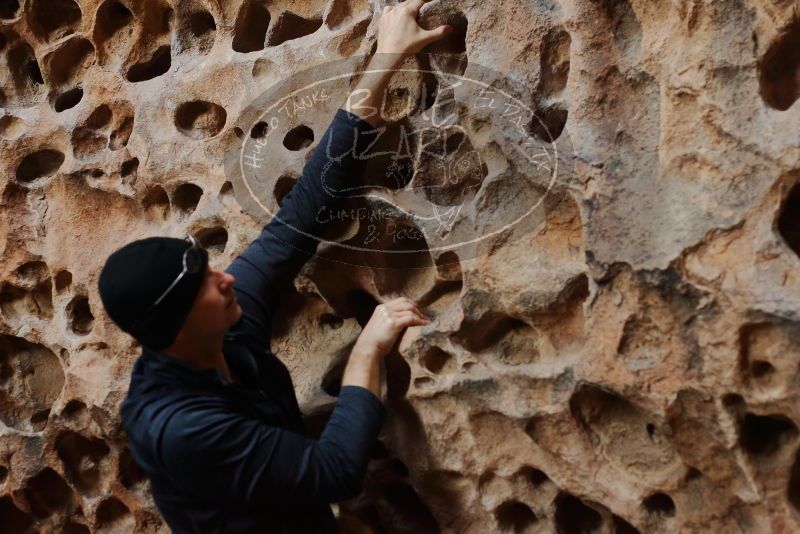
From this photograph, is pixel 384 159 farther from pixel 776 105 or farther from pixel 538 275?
pixel 776 105

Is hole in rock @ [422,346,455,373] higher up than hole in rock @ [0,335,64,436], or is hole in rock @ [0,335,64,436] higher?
hole in rock @ [422,346,455,373]

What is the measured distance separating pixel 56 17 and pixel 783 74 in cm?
162

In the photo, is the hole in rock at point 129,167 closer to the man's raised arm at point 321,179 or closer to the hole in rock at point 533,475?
the man's raised arm at point 321,179

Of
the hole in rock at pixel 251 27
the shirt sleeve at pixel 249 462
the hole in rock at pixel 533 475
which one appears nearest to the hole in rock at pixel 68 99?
the hole in rock at pixel 251 27

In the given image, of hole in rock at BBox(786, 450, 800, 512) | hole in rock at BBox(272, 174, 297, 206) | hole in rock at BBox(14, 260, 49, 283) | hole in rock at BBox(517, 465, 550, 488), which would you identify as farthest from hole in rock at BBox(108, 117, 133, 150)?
hole in rock at BBox(786, 450, 800, 512)

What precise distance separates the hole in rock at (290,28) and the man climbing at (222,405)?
337 mm

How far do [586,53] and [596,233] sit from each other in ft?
0.99

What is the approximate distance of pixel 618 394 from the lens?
4.35 ft

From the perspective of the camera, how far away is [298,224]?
1.56 m

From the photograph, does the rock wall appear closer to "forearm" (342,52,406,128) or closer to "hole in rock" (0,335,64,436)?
"hole in rock" (0,335,64,436)

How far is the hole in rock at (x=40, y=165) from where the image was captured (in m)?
1.97

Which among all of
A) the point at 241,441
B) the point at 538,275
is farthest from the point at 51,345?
the point at 538,275

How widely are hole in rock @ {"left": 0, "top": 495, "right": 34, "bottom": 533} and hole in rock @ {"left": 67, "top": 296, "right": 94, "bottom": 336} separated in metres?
0.50

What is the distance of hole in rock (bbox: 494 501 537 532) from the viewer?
156cm
